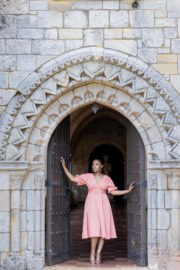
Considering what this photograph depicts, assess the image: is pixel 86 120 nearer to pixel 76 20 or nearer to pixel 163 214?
pixel 76 20

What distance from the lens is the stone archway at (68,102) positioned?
6.43 metres

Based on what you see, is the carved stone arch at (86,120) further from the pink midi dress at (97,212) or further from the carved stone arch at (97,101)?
the carved stone arch at (97,101)

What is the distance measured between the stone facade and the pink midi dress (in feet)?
2.17

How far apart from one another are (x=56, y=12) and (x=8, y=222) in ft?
9.48

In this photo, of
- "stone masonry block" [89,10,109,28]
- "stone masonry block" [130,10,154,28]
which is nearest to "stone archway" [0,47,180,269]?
"stone masonry block" [89,10,109,28]

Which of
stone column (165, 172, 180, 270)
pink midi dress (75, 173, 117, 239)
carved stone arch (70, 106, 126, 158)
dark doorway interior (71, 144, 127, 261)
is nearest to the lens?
stone column (165, 172, 180, 270)

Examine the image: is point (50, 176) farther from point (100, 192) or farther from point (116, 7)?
point (116, 7)

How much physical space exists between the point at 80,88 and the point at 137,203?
5.86ft

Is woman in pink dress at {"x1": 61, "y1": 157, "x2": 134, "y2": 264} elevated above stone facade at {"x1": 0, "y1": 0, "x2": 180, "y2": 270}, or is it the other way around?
stone facade at {"x1": 0, "y1": 0, "x2": 180, "y2": 270}

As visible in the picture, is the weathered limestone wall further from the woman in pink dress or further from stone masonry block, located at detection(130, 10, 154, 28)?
the woman in pink dress

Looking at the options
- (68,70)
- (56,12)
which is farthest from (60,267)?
(56,12)

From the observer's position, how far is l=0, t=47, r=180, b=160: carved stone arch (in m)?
6.46

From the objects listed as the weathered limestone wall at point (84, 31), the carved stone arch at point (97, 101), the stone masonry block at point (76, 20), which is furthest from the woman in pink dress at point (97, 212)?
the stone masonry block at point (76, 20)

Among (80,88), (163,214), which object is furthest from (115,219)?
(80,88)
